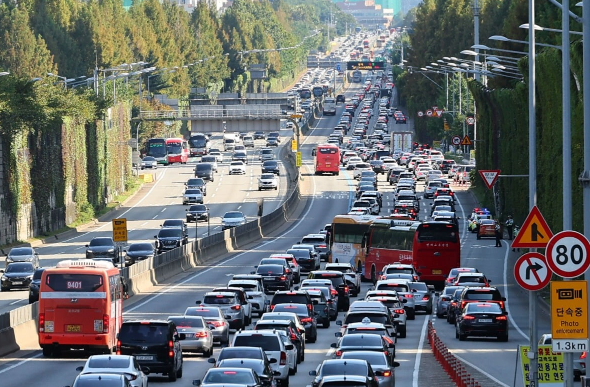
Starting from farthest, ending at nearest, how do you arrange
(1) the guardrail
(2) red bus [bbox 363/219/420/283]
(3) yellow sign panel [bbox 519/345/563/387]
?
(2) red bus [bbox 363/219/420/283] < (1) the guardrail < (3) yellow sign panel [bbox 519/345/563/387]

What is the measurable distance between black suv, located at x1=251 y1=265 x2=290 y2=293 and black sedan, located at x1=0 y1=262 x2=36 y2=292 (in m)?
9.99

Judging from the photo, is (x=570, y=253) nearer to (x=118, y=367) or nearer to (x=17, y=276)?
(x=118, y=367)

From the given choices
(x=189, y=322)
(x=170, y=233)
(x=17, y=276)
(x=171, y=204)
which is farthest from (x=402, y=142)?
(x=189, y=322)

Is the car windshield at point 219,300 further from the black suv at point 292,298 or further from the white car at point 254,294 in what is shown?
the white car at point 254,294

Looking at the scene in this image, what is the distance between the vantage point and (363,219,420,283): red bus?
233 ft

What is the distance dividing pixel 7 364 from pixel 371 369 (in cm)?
1324

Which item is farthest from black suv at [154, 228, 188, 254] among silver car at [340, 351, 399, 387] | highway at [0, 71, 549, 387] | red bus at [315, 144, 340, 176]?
red bus at [315, 144, 340, 176]

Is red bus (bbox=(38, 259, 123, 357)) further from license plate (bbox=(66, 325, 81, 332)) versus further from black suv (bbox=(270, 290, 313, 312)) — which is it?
black suv (bbox=(270, 290, 313, 312))

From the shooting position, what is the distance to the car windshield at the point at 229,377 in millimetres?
28469

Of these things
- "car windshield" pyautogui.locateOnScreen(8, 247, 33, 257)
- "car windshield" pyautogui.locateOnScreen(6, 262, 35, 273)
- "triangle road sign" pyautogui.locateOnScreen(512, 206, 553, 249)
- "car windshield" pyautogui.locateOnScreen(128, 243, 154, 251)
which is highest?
"triangle road sign" pyautogui.locateOnScreen(512, 206, 553, 249)

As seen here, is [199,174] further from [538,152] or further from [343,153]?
[538,152]

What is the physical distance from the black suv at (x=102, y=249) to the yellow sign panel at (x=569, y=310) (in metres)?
55.5

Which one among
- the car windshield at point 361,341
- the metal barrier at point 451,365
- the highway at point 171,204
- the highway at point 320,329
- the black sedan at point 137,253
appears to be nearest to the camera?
the metal barrier at point 451,365

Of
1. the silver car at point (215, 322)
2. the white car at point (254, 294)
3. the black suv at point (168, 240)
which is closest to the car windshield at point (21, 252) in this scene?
the black suv at point (168, 240)
